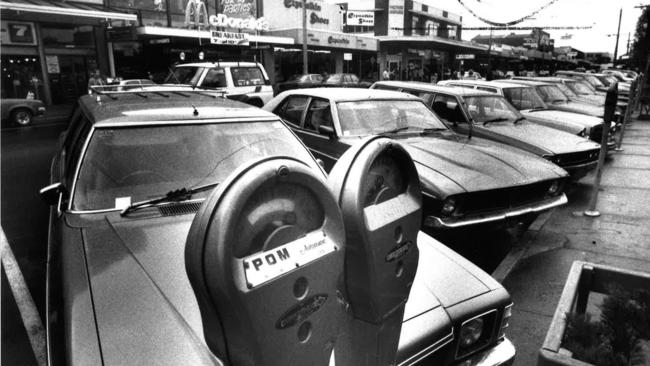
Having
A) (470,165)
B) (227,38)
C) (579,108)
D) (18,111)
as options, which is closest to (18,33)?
(18,111)

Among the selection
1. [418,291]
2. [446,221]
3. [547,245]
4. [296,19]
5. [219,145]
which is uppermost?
[296,19]

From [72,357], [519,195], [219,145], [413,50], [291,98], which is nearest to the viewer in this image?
[72,357]

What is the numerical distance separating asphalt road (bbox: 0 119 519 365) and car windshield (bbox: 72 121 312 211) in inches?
46.6

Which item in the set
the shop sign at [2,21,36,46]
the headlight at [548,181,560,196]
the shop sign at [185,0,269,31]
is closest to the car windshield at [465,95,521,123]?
the headlight at [548,181,560,196]

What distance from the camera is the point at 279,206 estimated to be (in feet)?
3.63

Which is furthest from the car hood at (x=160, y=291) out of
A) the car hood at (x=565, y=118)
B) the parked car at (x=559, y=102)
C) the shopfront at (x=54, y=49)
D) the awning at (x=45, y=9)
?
the shopfront at (x=54, y=49)

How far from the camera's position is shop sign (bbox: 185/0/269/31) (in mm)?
18567

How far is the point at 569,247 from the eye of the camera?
15.5ft

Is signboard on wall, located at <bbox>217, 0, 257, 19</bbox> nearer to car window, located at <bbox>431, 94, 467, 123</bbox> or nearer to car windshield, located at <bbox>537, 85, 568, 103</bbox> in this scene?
car windshield, located at <bbox>537, 85, 568, 103</bbox>

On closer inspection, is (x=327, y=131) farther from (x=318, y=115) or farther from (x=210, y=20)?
(x=210, y=20)

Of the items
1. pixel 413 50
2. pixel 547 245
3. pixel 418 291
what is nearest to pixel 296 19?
pixel 413 50

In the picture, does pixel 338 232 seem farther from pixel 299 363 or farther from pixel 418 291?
pixel 418 291

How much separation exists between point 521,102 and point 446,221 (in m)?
6.16

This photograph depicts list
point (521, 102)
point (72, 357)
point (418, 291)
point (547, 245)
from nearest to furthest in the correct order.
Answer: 1. point (72, 357)
2. point (418, 291)
3. point (547, 245)
4. point (521, 102)
